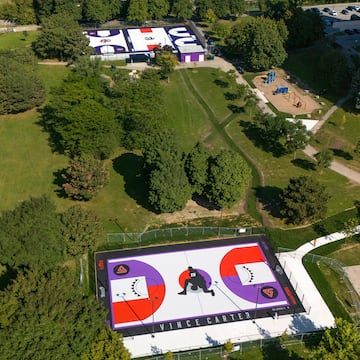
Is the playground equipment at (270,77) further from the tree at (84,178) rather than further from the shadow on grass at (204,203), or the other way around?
the tree at (84,178)

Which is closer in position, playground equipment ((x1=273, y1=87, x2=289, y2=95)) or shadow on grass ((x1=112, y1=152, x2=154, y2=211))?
shadow on grass ((x1=112, y1=152, x2=154, y2=211))

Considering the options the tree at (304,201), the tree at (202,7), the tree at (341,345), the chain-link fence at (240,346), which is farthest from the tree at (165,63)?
the tree at (341,345)

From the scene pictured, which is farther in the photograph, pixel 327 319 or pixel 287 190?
pixel 287 190

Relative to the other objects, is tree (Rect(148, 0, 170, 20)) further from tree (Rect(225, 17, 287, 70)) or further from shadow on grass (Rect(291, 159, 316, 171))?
shadow on grass (Rect(291, 159, 316, 171))

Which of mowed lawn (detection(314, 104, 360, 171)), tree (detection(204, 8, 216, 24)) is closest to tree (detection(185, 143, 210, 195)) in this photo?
mowed lawn (detection(314, 104, 360, 171))

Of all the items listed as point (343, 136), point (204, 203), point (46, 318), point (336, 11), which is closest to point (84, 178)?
point (204, 203)

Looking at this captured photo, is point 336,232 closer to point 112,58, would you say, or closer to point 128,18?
point 112,58

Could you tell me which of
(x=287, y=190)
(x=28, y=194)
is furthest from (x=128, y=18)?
(x=287, y=190)
